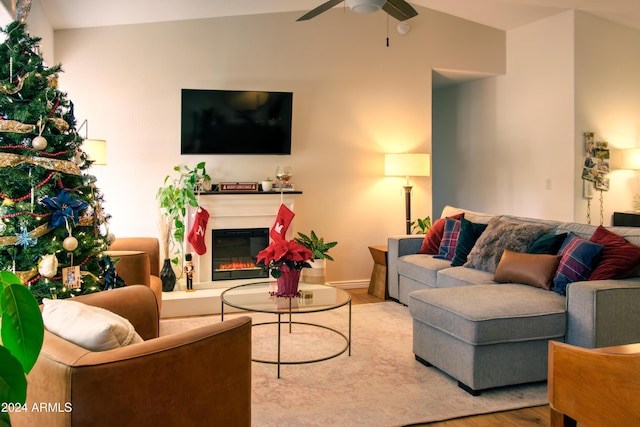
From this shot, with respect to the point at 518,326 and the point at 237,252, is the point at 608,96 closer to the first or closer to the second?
the point at 518,326

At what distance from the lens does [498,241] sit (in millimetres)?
4156

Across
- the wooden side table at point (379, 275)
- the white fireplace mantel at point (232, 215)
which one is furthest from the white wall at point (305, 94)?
the wooden side table at point (379, 275)

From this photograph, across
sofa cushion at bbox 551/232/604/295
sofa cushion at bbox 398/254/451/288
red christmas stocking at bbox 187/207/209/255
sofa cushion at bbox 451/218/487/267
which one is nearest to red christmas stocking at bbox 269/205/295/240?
red christmas stocking at bbox 187/207/209/255

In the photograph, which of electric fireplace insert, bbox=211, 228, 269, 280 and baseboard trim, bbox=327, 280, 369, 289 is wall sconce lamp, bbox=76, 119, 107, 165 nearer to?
electric fireplace insert, bbox=211, 228, 269, 280

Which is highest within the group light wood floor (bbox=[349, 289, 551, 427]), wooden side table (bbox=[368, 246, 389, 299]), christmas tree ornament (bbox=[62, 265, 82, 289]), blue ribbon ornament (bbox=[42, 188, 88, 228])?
blue ribbon ornament (bbox=[42, 188, 88, 228])

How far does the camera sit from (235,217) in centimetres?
543

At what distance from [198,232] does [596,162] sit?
411 cm

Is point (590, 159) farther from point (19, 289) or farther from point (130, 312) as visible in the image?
point (19, 289)

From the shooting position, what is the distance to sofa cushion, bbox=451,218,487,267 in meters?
4.54

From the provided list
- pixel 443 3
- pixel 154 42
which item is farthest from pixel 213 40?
pixel 443 3

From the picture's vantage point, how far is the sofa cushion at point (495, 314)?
297 cm

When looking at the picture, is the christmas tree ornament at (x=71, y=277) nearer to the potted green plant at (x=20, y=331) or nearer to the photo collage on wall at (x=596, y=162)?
the potted green plant at (x=20, y=331)

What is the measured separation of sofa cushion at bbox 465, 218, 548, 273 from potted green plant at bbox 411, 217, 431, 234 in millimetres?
1632

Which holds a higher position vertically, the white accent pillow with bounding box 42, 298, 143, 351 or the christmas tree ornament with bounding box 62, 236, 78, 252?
the christmas tree ornament with bounding box 62, 236, 78, 252
